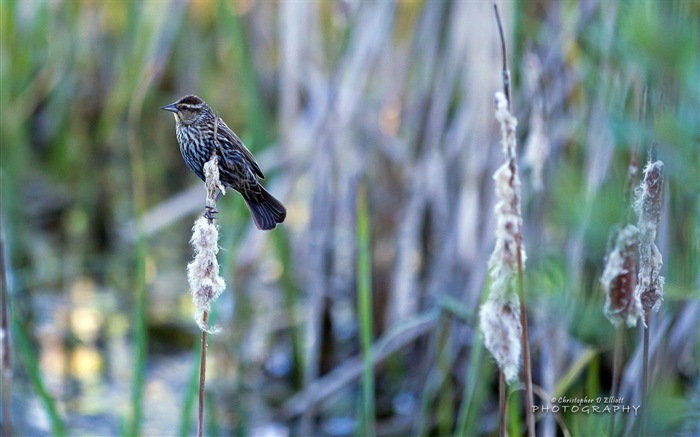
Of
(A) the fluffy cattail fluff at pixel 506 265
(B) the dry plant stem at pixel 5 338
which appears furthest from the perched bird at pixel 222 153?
(B) the dry plant stem at pixel 5 338

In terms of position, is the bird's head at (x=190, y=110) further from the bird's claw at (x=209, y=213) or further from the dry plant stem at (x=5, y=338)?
the dry plant stem at (x=5, y=338)

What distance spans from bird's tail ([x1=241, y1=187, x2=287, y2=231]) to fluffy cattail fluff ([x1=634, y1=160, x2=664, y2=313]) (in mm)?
355

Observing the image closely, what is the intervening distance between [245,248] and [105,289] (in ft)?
4.01

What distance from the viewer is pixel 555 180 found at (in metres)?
2.39

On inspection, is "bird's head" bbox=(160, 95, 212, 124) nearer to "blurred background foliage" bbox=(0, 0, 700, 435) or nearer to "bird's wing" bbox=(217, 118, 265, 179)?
"bird's wing" bbox=(217, 118, 265, 179)

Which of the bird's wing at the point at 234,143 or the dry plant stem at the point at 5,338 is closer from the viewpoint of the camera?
the bird's wing at the point at 234,143

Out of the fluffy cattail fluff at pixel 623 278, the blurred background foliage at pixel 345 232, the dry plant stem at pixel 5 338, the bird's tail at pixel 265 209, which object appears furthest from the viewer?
the blurred background foliage at pixel 345 232

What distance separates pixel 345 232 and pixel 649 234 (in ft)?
7.61

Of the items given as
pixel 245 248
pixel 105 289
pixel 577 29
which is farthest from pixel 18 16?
pixel 577 29

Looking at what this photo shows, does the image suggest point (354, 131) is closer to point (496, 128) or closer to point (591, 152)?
point (496, 128)

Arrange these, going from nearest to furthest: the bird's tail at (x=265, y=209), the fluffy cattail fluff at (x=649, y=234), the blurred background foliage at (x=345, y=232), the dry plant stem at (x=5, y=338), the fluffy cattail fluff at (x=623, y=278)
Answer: the bird's tail at (x=265, y=209) < the fluffy cattail fluff at (x=649, y=234) < the fluffy cattail fluff at (x=623, y=278) < the dry plant stem at (x=5, y=338) < the blurred background foliage at (x=345, y=232)

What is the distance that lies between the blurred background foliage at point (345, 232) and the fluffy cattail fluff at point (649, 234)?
1.69 ft

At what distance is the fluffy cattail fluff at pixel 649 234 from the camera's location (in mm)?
813

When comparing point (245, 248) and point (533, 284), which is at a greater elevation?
point (245, 248)
